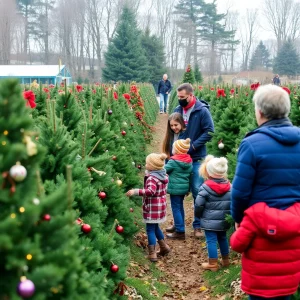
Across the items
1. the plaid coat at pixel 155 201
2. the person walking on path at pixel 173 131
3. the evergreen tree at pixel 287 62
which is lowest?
the plaid coat at pixel 155 201

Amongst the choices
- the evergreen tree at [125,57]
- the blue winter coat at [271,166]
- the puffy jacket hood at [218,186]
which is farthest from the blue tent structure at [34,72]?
the blue winter coat at [271,166]

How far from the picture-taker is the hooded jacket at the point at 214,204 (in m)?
5.29

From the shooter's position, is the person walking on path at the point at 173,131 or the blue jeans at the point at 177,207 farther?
the person walking on path at the point at 173,131

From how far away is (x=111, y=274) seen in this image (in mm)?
3611

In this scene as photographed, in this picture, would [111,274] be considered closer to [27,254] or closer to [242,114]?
[27,254]

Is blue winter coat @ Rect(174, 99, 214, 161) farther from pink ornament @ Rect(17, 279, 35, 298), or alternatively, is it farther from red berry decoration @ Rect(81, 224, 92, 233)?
pink ornament @ Rect(17, 279, 35, 298)

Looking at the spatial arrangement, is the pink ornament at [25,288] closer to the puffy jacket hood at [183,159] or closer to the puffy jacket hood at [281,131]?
the puffy jacket hood at [281,131]

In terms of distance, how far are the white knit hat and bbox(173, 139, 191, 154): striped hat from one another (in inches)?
48.2

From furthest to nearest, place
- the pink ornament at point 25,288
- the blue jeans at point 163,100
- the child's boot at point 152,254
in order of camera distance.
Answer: the blue jeans at point 163,100
the child's boot at point 152,254
the pink ornament at point 25,288

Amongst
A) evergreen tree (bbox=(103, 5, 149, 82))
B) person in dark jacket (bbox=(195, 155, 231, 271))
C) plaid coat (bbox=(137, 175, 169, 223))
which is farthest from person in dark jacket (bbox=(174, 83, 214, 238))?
evergreen tree (bbox=(103, 5, 149, 82))

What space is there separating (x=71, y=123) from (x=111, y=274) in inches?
76.0

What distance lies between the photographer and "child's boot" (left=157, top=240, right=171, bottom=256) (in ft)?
20.3

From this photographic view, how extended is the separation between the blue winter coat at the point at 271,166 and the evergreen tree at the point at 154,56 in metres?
49.0

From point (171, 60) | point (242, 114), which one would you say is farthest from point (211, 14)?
point (242, 114)
